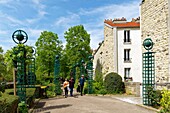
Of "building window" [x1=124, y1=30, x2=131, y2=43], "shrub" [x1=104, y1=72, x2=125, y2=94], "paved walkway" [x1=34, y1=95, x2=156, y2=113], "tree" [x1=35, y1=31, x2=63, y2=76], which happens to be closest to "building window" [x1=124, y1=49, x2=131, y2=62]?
"building window" [x1=124, y1=30, x2=131, y2=43]

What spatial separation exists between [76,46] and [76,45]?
0.57 feet

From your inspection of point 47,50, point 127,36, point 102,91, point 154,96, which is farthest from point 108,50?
point 154,96

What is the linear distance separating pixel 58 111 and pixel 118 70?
18.9 metres

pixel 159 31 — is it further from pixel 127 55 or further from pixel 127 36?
pixel 127 55

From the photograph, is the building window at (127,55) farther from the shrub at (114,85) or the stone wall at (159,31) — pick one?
the stone wall at (159,31)

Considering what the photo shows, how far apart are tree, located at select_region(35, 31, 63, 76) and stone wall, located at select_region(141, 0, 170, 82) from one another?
79.6 feet

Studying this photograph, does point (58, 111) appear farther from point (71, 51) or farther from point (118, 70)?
point (71, 51)

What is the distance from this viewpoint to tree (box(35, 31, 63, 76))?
37875mm

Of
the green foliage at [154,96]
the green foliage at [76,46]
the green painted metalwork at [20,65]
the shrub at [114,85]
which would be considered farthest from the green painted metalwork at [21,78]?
the green foliage at [76,46]

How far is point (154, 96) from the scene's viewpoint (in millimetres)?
11148

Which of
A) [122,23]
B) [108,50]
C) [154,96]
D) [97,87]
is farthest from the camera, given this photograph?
[122,23]

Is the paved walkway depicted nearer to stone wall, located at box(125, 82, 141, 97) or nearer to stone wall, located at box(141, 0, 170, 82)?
stone wall, located at box(141, 0, 170, 82)

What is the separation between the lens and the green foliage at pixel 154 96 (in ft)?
36.4

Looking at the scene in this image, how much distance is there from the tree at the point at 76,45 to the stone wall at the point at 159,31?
72.1ft
